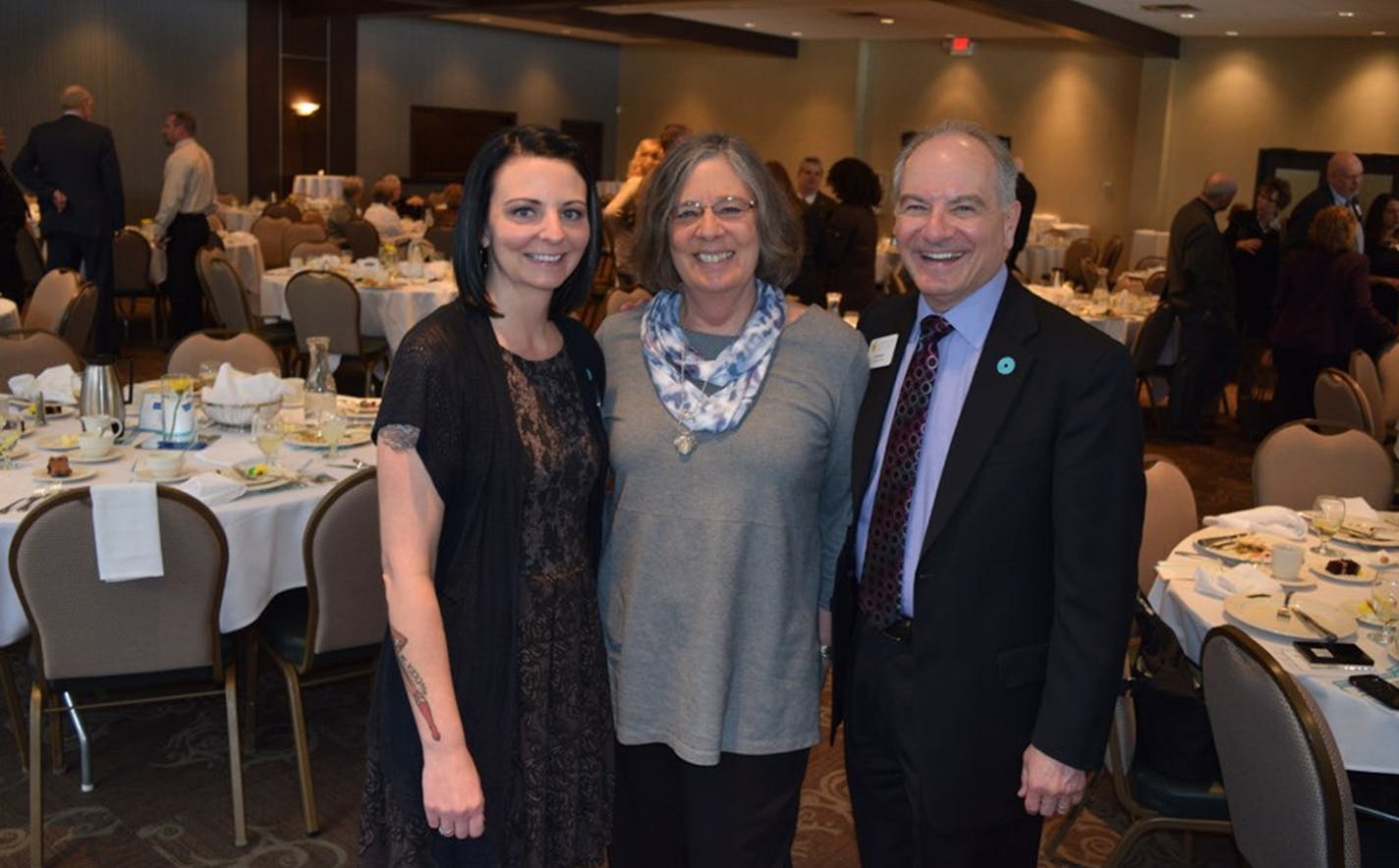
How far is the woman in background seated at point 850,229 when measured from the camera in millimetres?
8141

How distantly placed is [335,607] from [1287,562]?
236 centimetres

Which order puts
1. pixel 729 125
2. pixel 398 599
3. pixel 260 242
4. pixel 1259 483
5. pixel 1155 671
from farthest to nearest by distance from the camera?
pixel 729 125, pixel 260 242, pixel 1259 483, pixel 1155 671, pixel 398 599

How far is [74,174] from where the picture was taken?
930 centimetres

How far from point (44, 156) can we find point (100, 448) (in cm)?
644

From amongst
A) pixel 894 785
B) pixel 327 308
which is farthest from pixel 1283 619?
pixel 327 308

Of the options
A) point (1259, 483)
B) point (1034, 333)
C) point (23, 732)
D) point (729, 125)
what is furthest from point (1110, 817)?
point (729, 125)

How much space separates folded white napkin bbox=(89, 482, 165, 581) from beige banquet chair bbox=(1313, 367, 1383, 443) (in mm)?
4622

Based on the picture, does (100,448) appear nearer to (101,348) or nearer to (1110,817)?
(1110,817)

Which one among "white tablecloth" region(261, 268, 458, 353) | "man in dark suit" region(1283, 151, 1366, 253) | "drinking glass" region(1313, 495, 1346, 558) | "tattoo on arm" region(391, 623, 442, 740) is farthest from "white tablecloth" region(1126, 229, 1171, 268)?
"tattoo on arm" region(391, 623, 442, 740)

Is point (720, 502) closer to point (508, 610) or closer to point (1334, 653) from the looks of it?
point (508, 610)

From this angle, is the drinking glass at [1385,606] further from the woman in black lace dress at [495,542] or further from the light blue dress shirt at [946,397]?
the woman in black lace dress at [495,542]

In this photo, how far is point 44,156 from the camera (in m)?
9.34

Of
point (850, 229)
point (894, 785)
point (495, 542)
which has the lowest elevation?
point (894, 785)

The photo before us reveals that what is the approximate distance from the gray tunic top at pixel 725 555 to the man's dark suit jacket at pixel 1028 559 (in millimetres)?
213
